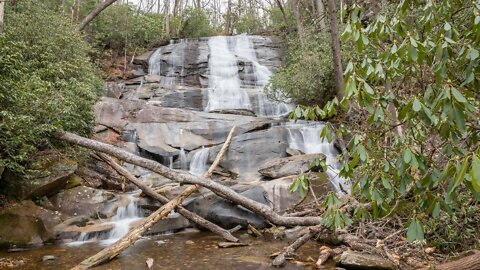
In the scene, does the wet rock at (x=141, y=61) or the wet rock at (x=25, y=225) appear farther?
the wet rock at (x=141, y=61)

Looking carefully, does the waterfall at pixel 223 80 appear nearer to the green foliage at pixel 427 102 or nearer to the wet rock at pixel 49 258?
the wet rock at pixel 49 258

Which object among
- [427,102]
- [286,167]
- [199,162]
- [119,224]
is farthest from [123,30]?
[427,102]

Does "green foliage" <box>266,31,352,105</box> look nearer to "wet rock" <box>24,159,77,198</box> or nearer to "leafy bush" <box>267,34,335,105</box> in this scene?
"leafy bush" <box>267,34,335,105</box>

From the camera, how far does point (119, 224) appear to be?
8.05 m

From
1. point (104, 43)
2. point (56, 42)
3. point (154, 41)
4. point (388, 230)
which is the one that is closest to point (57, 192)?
point (56, 42)

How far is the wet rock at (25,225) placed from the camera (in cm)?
682

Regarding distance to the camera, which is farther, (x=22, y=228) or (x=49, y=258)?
(x=22, y=228)

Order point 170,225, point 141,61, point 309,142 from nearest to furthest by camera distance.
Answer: point 170,225
point 309,142
point 141,61

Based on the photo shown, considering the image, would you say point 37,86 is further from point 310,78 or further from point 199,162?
point 310,78

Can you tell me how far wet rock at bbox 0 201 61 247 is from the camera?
682 centimetres

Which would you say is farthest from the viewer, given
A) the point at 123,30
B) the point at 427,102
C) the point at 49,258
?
the point at 123,30

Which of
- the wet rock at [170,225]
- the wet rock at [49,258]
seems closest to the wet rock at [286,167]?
the wet rock at [170,225]

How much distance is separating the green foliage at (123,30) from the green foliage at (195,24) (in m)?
3.07

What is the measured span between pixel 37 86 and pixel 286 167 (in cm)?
637
